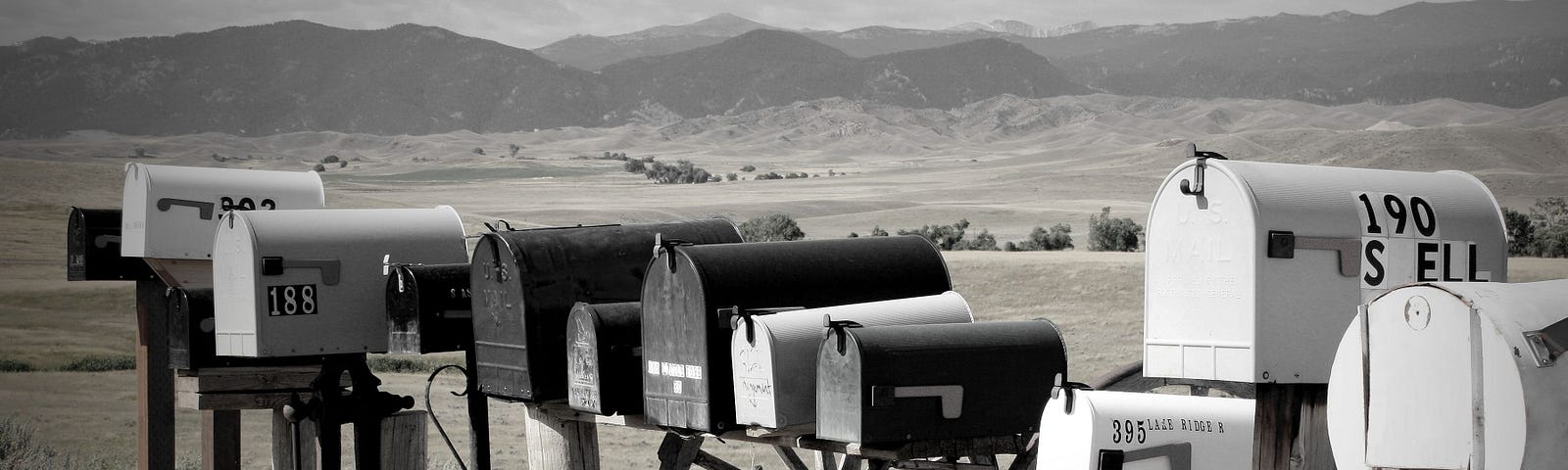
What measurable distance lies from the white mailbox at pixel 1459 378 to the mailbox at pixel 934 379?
4.72ft

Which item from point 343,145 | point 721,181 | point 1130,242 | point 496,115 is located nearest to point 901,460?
point 1130,242

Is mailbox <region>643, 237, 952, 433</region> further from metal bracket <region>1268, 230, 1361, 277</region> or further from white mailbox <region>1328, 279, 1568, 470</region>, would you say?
white mailbox <region>1328, 279, 1568, 470</region>

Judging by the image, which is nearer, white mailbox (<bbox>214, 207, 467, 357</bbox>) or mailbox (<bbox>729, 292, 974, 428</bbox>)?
mailbox (<bbox>729, 292, 974, 428</bbox>)

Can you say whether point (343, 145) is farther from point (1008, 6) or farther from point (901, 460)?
point (901, 460)

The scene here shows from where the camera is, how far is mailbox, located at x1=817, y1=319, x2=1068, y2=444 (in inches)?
168

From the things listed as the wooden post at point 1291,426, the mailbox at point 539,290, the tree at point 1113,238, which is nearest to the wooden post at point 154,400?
the mailbox at point 539,290

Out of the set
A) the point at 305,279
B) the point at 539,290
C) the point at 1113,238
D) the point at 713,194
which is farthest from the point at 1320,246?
the point at 713,194

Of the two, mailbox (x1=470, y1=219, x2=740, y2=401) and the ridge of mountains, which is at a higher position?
the ridge of mountains

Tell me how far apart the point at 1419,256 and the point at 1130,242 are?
2792cm

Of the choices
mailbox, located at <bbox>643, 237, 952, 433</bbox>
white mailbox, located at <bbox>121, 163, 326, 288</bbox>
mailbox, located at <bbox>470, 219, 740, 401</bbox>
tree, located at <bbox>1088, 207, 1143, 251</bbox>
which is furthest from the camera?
tree, located at <bbox>1088, 207, 1143, 251</bbox>

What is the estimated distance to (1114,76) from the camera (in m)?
136

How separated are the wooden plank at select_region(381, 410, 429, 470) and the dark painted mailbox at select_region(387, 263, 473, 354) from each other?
266 millimetres

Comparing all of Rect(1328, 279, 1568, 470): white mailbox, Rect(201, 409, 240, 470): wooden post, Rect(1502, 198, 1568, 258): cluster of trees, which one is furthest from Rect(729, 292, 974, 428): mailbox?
Rect(1502, 198, 1568, 258): cluster of trees

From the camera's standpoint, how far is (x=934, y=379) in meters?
4.41
